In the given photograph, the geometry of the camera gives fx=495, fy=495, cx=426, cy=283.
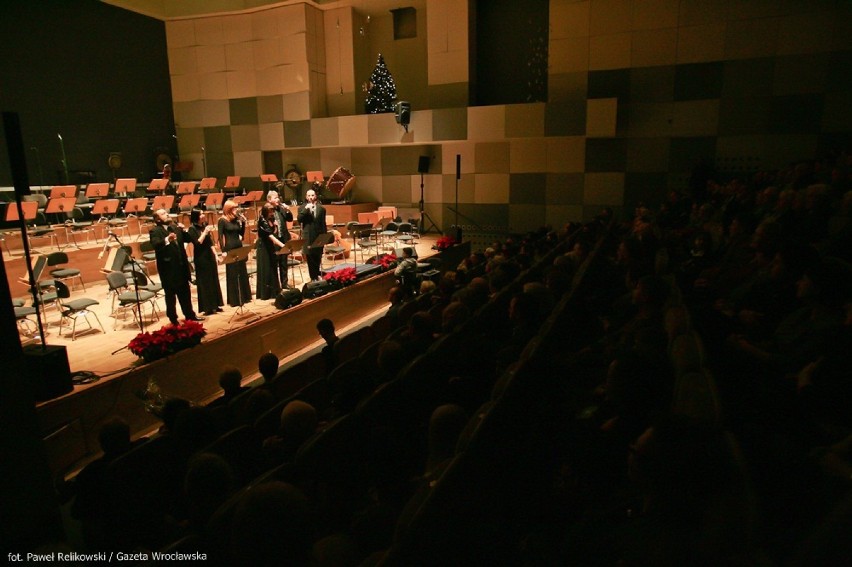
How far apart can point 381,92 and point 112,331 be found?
9.80 m

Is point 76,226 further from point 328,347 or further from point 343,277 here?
point 328,347

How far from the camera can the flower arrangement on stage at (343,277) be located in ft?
22.3

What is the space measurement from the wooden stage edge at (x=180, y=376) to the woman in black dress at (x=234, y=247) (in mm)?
1217

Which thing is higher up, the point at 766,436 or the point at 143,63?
the point at 143,63

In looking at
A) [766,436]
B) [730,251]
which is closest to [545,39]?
[730,251]

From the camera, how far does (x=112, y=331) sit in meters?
6.10

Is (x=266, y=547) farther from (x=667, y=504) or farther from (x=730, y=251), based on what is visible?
(x=730, y=251)

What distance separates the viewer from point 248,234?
11.2 m

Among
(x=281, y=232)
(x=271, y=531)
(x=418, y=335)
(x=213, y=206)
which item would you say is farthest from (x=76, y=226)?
(x=271, y=531)

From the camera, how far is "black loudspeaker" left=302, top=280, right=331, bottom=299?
649 cm

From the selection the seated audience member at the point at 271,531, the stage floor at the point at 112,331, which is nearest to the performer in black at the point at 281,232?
the stage floor at the point at 112,331

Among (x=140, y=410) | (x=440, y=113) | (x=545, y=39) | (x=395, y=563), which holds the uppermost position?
(x=545, y=39)

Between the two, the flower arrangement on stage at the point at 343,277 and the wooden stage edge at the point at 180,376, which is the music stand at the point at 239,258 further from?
the flower arrangement on stage at the point at 343,277

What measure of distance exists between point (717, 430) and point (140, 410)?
13.9 feet
